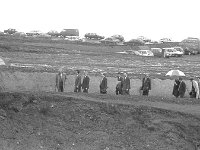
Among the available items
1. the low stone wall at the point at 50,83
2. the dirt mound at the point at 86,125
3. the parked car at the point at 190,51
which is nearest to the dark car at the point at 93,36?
the parked car at the point at 190,51

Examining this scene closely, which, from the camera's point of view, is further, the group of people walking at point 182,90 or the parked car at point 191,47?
the parked car at point 191,47

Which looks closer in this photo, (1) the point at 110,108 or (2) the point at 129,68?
(1) the point at 110,108

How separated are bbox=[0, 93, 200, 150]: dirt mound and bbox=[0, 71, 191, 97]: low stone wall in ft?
30.1

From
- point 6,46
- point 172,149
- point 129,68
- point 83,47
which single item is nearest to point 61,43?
point 83,47

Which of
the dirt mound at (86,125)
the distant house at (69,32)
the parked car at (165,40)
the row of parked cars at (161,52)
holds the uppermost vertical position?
the distant house at (69,32)

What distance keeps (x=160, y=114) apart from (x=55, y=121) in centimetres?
453

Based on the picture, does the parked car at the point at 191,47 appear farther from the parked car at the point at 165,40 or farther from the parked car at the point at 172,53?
the parked car at the point at 165,40

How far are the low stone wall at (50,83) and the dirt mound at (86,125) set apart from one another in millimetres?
9162

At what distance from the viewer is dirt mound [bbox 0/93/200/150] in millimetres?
16078

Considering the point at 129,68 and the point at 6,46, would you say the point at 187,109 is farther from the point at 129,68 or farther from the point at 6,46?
the point at 6,46

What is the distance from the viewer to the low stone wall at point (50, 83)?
2794 centimetres

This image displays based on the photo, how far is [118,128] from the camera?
1723 centimetres

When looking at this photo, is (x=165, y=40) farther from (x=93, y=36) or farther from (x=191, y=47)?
(x=191, y=47)

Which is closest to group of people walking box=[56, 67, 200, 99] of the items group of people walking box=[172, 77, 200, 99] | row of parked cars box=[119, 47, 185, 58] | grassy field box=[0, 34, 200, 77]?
group of people walking box=[172, 77, 200, 99]
